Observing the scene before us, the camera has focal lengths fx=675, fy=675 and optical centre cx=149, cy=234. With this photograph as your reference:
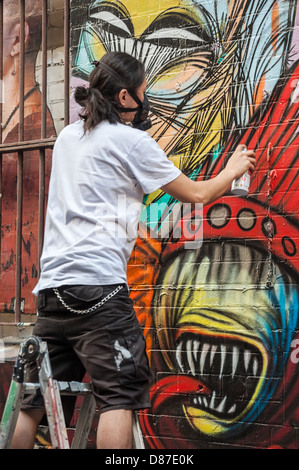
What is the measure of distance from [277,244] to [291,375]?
69cm

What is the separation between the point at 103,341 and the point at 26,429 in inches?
19.6

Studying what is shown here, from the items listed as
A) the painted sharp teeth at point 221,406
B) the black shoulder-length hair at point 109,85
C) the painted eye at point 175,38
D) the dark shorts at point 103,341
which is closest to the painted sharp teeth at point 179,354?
the painted sharp teeth at point 221,406

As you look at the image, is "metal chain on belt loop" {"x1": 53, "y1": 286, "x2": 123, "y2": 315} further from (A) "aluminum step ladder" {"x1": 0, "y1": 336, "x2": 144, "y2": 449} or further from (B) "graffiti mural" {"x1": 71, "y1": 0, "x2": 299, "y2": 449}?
(B) "graffiti mural" {"x1": 71, "y1": 0, "x2": 299, "y2": 449}

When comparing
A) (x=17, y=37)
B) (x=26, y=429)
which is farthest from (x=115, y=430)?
(x=17, y=37)

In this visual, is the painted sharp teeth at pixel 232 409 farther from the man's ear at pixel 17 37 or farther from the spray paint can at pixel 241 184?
the man's ear at pixel 17 37

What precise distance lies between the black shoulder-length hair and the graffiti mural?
1203mm

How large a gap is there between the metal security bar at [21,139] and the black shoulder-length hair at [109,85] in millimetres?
1829

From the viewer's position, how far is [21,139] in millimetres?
4707

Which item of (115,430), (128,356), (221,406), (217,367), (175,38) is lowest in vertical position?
(221,406)

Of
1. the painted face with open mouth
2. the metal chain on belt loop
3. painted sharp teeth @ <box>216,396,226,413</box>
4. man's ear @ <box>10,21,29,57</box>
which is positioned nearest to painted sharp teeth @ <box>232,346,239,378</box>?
the painted face with open mouth

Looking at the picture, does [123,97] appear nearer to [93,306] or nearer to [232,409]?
[93,306]

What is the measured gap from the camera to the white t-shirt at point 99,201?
257 cm
